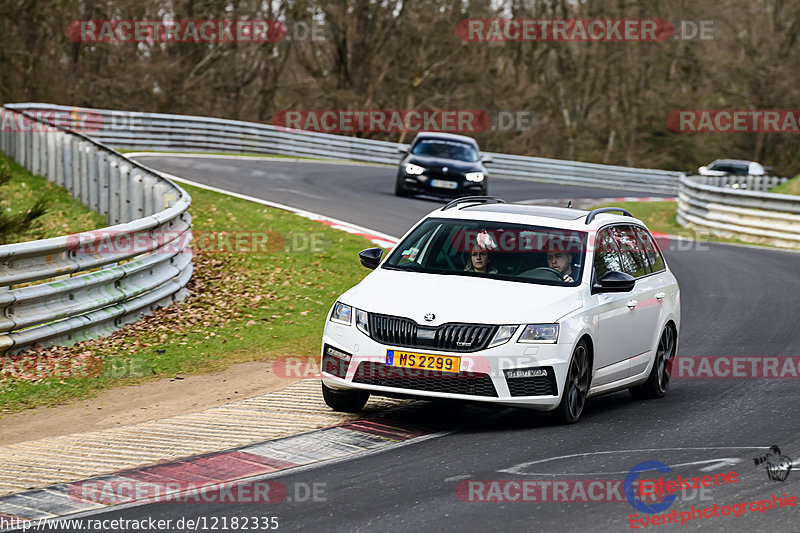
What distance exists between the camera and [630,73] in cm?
6081

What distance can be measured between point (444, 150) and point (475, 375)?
67.6ft

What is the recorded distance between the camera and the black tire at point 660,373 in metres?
10.6

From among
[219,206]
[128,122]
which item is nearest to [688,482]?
[219,206]

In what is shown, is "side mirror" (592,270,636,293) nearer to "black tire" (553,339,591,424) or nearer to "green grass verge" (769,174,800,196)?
"black tire" (553,339,591,424)

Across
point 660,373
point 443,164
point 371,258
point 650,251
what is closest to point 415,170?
point 443,164

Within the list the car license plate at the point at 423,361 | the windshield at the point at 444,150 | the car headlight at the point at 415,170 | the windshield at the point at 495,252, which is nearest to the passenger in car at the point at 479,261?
the windshield at the point at 495,252

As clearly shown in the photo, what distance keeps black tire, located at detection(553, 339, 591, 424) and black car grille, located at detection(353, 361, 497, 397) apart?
2.12 ft

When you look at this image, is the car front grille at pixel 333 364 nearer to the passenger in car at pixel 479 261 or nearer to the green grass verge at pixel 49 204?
the passenger in car at pixel 479 261

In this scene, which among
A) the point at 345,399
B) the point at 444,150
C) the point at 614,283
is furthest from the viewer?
the point at 444,150

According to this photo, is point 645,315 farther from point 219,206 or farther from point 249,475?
point 219,206

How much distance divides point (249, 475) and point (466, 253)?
10.1ft

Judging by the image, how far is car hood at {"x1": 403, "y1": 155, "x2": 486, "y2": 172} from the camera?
27.6m

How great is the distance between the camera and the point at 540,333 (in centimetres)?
849

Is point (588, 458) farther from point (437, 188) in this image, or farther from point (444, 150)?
point (444, 150)
